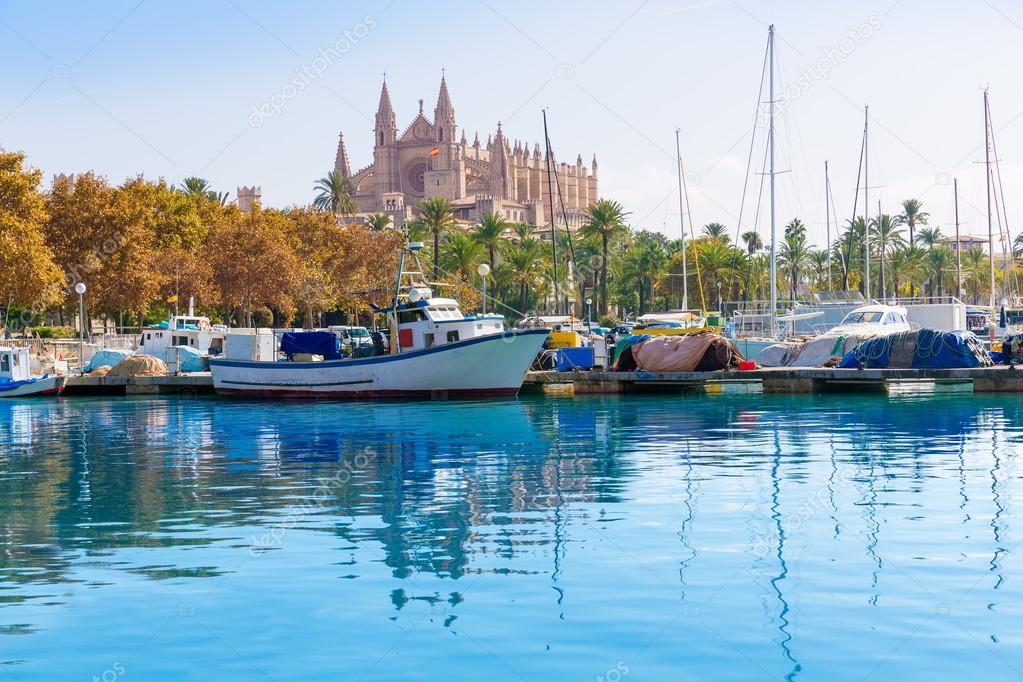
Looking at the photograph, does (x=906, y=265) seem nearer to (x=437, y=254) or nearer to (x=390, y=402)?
(x=437, y=254)

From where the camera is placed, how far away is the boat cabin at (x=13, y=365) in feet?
147

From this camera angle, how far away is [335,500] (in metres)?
17.3

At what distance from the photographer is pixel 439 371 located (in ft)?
127

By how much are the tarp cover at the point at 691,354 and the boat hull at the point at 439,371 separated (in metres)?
4.40

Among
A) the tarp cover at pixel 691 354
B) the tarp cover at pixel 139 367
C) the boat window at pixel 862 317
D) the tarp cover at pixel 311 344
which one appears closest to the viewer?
the tarp cover at pixel 691 354

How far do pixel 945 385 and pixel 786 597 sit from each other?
35.1m

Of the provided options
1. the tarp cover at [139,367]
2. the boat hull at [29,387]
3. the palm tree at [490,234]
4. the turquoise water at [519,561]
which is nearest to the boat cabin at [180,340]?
the tarp cover at [139,367]

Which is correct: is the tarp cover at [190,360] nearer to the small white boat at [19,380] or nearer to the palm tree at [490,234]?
the small white boat at [19,380]

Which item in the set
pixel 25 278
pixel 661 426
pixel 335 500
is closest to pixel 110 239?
pixel 25 278

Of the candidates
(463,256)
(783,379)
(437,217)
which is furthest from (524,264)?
(783,379)

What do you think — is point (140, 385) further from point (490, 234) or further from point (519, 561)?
point (490, 234)

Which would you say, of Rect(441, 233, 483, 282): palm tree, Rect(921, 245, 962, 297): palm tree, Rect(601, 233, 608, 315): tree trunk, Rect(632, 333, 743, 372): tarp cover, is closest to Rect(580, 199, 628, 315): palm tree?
Rect(601, 233, 608, 315): tree trunk

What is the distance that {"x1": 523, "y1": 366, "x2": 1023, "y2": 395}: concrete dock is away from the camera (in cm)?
3697

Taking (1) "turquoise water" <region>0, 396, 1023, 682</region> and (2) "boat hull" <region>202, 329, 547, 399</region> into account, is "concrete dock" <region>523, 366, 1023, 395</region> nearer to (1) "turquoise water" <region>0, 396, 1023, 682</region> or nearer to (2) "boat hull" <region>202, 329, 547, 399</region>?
(2) "boat hull" <region>202, 329, 547, 399</region>
